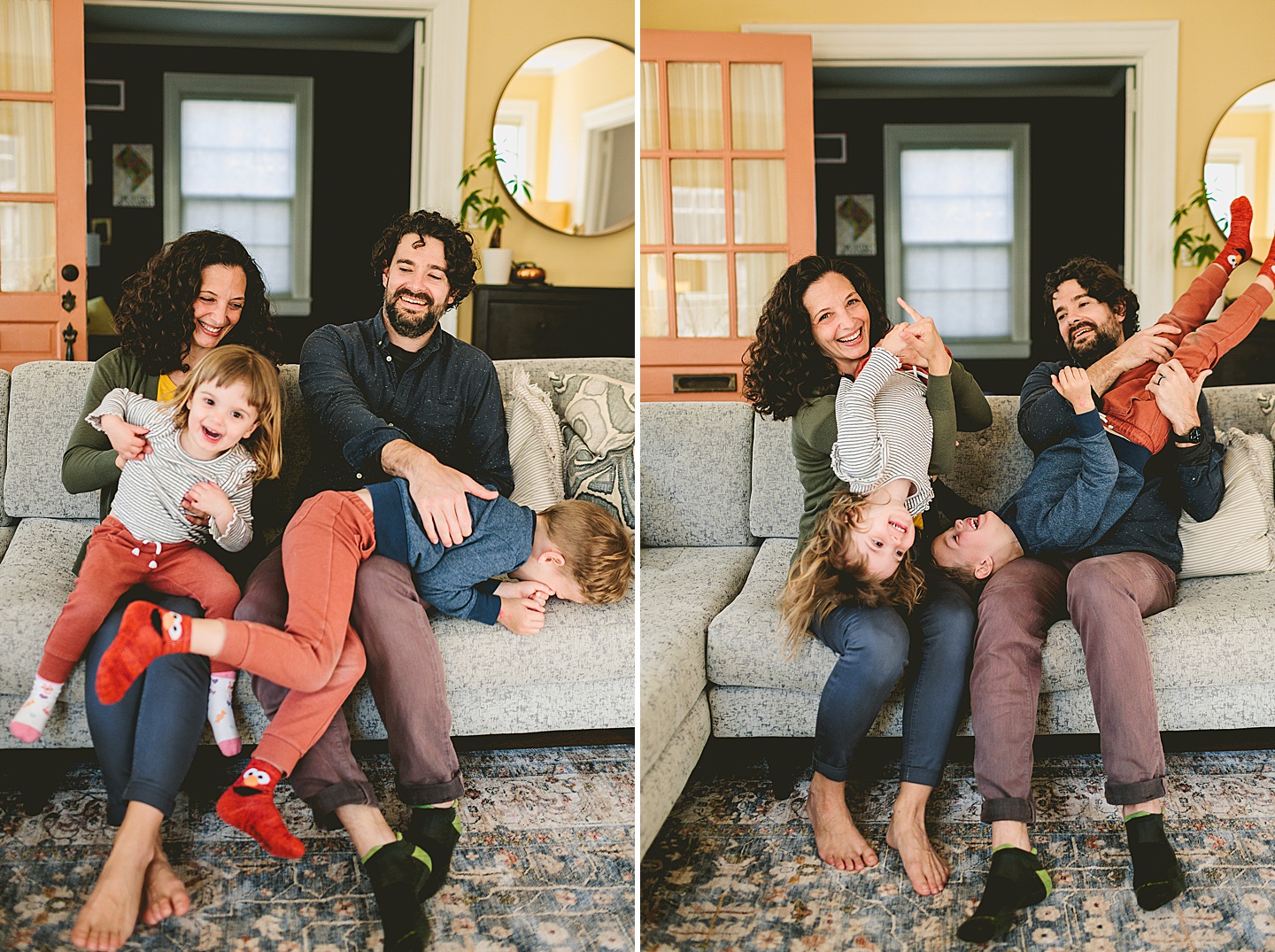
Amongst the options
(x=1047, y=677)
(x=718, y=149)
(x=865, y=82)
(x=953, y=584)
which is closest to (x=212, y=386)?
(x=953, y=584)

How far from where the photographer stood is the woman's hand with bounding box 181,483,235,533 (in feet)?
5.05

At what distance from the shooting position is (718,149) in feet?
10.0

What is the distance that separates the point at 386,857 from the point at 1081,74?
9.98ft

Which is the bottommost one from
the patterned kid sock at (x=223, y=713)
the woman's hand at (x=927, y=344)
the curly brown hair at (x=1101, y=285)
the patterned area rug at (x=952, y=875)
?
the patterned area rug at (x=952, y=875)

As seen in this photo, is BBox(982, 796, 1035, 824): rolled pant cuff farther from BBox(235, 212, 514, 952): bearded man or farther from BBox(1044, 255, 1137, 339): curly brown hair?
BBox(1044, 255, 1137, 339): curly brown hair

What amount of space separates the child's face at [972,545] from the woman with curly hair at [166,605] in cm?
127

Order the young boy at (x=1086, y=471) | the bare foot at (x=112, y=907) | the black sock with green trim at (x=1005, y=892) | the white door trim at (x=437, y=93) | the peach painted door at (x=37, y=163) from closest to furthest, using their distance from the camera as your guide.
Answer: the bare foot at (x=112, y=907), the black sock with green trim at (x=1005, y=892), the young boy at (x=1086, y=471), the peach painted door at (x=37, y=163), the white door trim at (x=437, y=93)

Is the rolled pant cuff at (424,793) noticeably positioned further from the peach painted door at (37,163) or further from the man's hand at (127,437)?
the peach painted door at (37,163)

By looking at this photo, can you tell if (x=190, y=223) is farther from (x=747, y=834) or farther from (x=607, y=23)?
(x=747, y=834)

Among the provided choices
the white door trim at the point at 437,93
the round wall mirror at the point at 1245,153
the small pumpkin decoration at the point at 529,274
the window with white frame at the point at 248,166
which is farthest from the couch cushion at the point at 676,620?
the window with white frame at the point at 248,166

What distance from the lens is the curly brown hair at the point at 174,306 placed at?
5.83ft

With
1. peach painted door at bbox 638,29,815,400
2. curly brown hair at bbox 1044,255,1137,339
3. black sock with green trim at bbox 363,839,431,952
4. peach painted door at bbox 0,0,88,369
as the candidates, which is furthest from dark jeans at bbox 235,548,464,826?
peach painted door at bbox 0,0,88,369

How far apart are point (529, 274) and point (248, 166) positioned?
142 cm

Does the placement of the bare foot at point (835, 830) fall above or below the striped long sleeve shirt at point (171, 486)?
below
